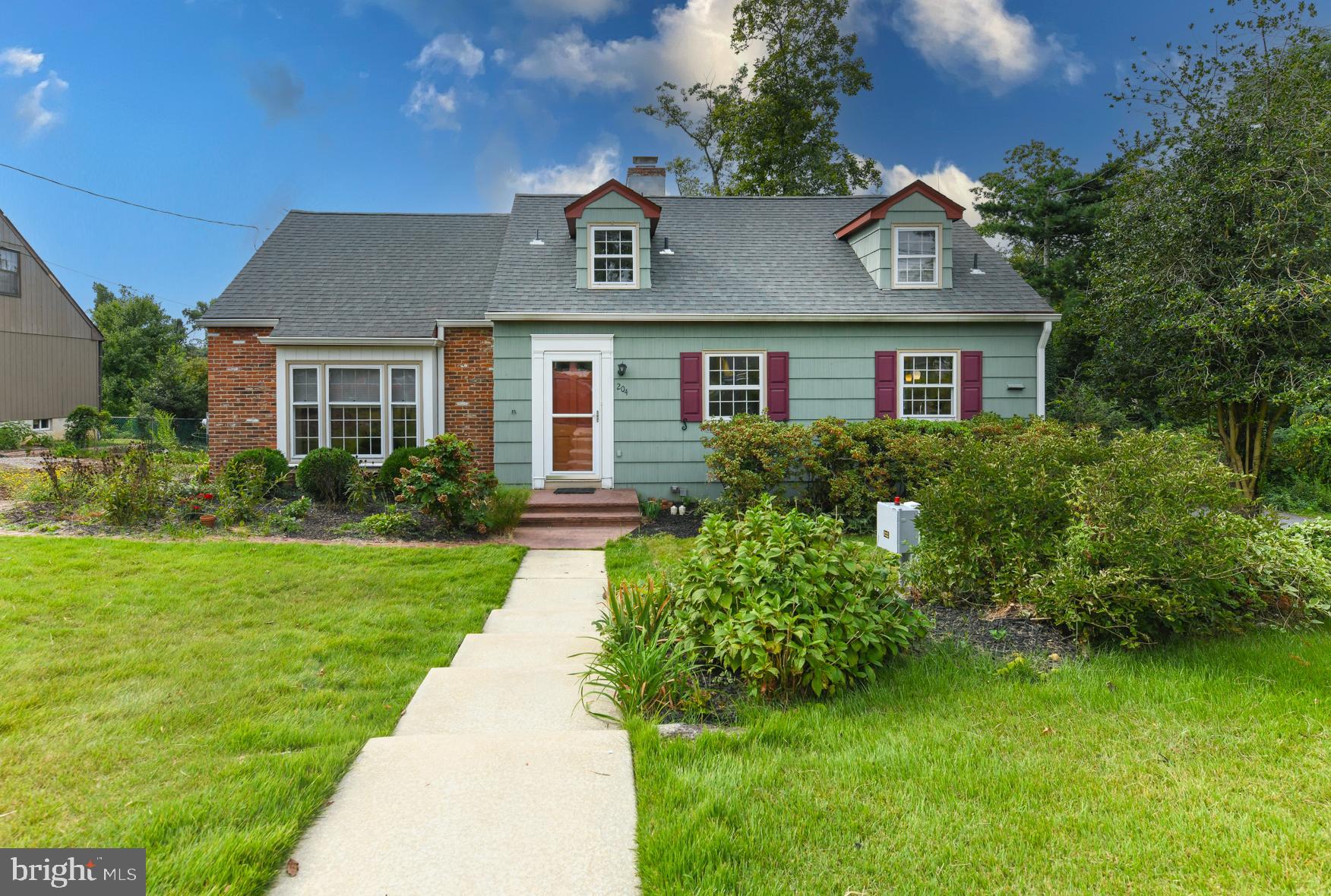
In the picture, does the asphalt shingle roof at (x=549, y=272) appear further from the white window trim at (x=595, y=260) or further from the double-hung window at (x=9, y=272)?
the double-hung window at (x=9, y=272)

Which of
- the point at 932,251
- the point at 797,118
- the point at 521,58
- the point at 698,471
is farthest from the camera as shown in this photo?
the point at 797,118

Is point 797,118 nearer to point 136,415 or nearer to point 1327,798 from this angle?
point 1327,798

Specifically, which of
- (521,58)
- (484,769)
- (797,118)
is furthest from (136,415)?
(484,769)

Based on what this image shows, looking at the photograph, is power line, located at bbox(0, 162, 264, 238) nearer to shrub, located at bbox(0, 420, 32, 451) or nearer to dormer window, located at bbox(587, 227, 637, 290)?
shrub, located at bbox(0, 420, 32, 451)

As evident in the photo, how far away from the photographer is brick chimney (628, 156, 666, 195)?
13773 millimetres

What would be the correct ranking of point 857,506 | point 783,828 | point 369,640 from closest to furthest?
1. point 783,828
2. point 369,640
3. point 857,506

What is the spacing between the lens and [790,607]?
3.23 metres

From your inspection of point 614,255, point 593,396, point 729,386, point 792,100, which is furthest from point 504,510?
point 792,100

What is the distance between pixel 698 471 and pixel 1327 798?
8380mm

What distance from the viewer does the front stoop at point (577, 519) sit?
8258 millimetres

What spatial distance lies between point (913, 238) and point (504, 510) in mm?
8228

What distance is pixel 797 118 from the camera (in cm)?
1947

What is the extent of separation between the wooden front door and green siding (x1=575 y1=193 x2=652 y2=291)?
1498mm

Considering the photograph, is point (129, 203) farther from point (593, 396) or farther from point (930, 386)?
point (930, 386)
